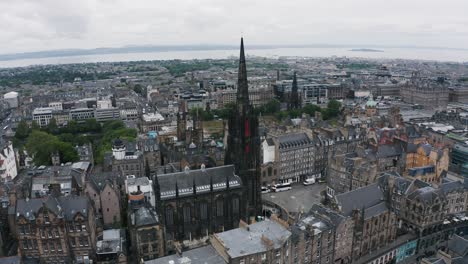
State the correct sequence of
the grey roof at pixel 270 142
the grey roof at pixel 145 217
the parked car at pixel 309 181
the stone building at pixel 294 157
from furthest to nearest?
the parked car at pixel 309 181 → the grey roof at pixel 270 142 → the stone building at pixel 294 157 → the grey roof at pixel 145 217

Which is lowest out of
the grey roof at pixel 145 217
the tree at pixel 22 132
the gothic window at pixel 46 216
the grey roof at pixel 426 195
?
the tree at pixel 22 132

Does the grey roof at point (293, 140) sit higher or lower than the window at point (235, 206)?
higher

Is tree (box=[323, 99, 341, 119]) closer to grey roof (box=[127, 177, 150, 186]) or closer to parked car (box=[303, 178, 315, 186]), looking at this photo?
parked car (box=[303, 178, 315, 186])

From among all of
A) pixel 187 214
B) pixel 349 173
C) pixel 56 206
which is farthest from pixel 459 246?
pixel 56 206

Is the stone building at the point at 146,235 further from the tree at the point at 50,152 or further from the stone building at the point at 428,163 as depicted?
the tree at the point at 50,152

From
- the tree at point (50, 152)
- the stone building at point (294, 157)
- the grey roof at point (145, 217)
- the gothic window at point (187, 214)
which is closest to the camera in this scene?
the grey roof at point (145, 217)

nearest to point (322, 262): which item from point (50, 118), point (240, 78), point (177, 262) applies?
point (177, 262)

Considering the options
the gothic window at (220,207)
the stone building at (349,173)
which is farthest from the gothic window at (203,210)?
the stone building at (349,173)

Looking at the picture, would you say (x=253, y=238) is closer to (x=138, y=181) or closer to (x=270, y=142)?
(x=138, y=181)
